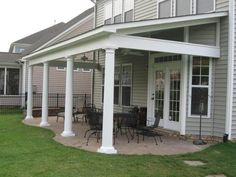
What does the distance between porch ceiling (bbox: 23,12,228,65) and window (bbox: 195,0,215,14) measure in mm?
577

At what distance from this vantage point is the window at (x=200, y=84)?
1042cm

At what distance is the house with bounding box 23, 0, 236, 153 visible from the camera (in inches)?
327

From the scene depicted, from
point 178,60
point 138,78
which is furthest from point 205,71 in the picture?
point 138,78

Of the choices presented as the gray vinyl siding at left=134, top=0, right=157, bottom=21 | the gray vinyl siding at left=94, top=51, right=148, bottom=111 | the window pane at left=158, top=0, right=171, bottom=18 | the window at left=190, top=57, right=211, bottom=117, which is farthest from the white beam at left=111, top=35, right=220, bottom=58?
the gray vinyl siding at left=94, top=51, right=148, bottom=111

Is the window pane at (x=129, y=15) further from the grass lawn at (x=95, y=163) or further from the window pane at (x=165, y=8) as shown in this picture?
the grass lawn at (x=95, y=163)

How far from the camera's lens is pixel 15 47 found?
1207 inches

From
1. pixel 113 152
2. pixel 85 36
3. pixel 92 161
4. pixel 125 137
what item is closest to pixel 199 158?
pixel 113 152

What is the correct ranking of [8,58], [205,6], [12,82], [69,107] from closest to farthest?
[205,6] < [69,107] < [12,82] < [8,58]

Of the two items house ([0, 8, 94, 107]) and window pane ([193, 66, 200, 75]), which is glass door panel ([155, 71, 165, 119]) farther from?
house ([0, 8, 94, 107])

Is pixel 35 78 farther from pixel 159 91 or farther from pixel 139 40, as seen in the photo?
pixel 139 40

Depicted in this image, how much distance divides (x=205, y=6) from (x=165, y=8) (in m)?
2.09

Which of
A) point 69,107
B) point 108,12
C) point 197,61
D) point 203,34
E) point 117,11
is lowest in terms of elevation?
point 69,107

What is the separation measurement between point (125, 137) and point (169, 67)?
2857 millimetres

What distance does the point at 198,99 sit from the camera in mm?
10531
